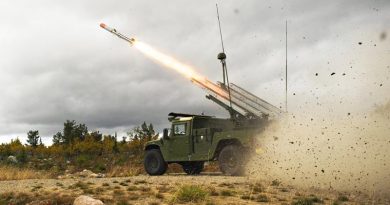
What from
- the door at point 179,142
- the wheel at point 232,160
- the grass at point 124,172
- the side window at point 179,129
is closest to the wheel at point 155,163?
the door at point 179,142

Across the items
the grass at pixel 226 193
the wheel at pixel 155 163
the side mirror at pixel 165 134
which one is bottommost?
the grass at pixel 226 193

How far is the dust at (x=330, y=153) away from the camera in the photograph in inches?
495

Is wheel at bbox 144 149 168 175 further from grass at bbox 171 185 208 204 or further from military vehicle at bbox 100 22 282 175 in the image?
grass at bbox 171 185 208 204

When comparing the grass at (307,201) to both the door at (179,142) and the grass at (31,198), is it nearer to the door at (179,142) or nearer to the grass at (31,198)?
the grass at (31,198)

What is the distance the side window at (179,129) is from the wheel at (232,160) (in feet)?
8.62

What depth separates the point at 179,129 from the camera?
19.0 meters

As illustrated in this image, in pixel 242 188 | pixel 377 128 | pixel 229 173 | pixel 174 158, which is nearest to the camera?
pixel 242 188

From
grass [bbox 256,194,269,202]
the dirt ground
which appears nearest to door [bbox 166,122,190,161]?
the dirt ground

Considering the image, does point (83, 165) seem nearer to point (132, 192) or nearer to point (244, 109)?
point (244, 109)

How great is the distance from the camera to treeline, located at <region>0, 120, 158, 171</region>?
34.8m

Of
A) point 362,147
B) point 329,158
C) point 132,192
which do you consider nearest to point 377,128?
point 362,147

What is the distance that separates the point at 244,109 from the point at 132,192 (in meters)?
7.32

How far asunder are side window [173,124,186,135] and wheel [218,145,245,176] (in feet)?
8.62

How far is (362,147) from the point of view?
42.9 feet
